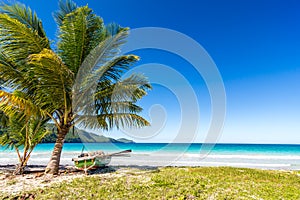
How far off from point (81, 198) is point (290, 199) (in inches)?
186

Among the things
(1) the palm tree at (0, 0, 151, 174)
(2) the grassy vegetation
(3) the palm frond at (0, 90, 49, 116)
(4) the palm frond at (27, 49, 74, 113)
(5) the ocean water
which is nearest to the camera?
(2) the grassy vegetation

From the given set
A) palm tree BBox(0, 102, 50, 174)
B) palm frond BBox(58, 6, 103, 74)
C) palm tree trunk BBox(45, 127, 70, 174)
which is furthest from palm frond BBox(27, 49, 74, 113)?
palm tree BBox(0, 102, 50, 174)

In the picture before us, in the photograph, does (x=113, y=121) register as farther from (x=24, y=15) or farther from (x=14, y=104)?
(x=24, y=15)

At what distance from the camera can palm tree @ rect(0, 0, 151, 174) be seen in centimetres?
626

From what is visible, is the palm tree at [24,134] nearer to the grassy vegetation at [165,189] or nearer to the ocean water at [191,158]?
the ocean water at [191,158]

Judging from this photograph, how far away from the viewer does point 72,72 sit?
6.70 metres

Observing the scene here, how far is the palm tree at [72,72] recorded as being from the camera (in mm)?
6262

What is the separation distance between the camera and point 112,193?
4711mm

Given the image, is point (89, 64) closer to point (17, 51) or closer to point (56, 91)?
point (56, 91)

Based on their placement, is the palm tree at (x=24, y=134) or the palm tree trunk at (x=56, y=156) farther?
the palm tree at (x=24, y=134)

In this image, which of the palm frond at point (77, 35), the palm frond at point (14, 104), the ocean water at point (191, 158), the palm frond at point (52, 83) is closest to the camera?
the palm frond at point (14, 104)

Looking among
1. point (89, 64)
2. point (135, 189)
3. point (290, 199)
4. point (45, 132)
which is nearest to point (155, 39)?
point (89, 64)

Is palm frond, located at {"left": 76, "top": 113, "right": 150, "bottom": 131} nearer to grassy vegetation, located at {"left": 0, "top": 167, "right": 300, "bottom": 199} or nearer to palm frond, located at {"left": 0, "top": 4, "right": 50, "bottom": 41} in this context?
grassy vegetation, located at {"left": 0, "top": 167, "right": 300, "bottom": 199}

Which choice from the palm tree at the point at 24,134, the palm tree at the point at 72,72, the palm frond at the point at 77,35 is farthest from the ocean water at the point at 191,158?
the palm frond at the point at 77,35
